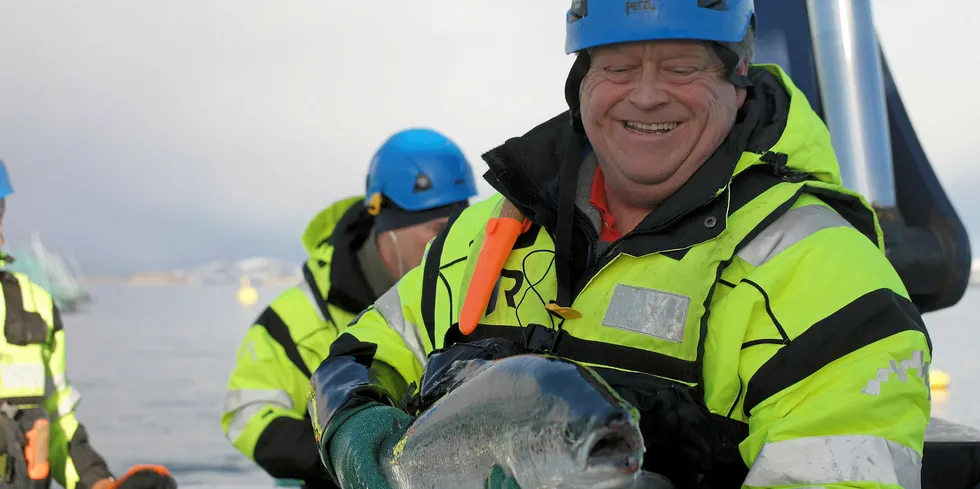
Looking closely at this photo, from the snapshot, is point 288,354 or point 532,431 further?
point 288,354

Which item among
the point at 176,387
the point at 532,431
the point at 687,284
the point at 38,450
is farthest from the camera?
the point at 176,387

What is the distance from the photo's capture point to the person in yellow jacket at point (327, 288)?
3453 millimetres

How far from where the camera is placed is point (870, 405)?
1.50 m

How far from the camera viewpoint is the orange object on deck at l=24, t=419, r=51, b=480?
4.54 metres

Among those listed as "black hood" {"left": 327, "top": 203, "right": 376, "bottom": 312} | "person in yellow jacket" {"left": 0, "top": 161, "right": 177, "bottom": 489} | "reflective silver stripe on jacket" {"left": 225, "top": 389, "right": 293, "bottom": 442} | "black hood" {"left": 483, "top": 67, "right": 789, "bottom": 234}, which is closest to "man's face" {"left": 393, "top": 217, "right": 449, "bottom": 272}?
"black hood" {"left": 327, "top": 203, "right": 376, "bottom": 312}

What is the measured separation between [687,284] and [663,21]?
1.56ft

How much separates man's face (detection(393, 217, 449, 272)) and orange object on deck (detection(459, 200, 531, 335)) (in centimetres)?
176

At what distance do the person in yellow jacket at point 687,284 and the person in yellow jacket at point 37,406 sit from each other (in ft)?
9.19

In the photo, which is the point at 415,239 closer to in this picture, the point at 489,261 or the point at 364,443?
the point at 489,261

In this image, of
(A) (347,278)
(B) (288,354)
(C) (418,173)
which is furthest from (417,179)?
(B) (288,354)

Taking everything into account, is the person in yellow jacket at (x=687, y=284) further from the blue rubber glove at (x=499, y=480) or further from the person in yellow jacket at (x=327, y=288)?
the person in yellow jacket at (x=327, y=288)

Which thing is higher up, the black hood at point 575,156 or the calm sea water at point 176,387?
the black hood at point 575,156

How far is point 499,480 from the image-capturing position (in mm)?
1256

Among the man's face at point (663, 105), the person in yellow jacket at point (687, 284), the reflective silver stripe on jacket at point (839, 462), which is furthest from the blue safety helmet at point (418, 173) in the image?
the reflective silver stripe on jacket at point (839, 462)
